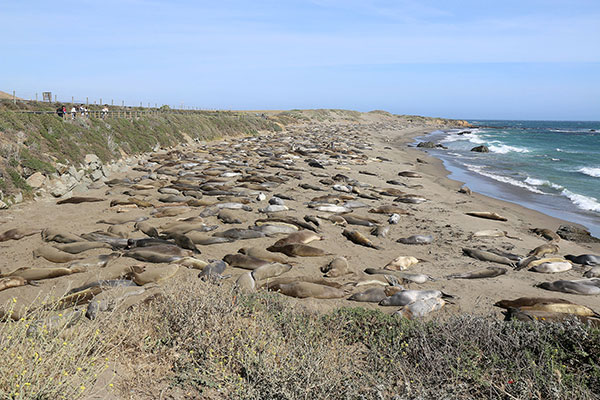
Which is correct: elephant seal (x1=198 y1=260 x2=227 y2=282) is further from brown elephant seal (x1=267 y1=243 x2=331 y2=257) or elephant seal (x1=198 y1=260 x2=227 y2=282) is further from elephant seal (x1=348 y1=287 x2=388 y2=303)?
elephant seal (x1=348 y1=287 x2=388 y2=303)

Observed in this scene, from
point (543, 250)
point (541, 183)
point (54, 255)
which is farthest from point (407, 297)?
point (541, 183)

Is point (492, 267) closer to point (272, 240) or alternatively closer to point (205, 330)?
point (272, 240)

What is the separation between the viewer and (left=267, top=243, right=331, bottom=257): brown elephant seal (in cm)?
765

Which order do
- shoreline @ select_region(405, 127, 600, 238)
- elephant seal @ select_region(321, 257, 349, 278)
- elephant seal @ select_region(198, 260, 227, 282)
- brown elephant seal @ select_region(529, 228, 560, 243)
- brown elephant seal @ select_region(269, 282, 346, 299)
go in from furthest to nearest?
shoreline @ select_region(405, 127, 600, 238) → brown elephant seal @ select_region(529, 228, 560, 243) → elephant seal @ select_region(321, 257, 349, 278) → elephant seal @ select_region(198, 260, 227, 282) → brown elephant seal @ select_region(269, 282, 346, 299)

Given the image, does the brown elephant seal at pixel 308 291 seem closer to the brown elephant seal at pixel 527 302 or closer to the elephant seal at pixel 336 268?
the elephant seal at pixel 336 268

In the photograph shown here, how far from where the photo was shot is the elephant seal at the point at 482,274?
274 inches

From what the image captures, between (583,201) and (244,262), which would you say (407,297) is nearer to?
(244,262)

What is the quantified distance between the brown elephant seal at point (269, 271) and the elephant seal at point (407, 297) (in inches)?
68.2

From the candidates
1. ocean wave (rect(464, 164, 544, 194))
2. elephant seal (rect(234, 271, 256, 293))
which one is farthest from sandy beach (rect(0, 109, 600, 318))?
ocean wave (rect(464, 164, 544, 194))

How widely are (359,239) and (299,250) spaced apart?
5.16ft

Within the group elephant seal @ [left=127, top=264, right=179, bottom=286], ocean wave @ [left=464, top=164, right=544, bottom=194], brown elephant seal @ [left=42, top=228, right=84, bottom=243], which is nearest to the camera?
elephant seal @ [left=127, top=264, right=179, bottom=286]

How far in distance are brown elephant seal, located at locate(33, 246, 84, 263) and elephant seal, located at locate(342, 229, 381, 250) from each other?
514 centimetres

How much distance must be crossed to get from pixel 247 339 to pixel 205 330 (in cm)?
48

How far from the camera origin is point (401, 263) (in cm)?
732
